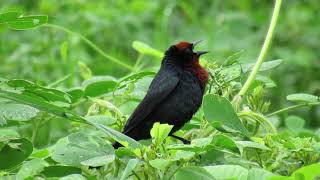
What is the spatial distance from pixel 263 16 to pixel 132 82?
3633 mm

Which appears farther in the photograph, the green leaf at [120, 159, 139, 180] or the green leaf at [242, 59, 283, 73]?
the green leaf at [242, 59, 283, 73]

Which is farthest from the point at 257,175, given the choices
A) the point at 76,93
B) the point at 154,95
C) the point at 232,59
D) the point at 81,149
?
the point at 154,95

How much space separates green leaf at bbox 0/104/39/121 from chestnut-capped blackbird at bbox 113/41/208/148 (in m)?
0.66

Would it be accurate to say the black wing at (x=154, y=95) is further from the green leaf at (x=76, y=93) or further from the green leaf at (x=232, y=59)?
the green leaf at (x=232, y=59)

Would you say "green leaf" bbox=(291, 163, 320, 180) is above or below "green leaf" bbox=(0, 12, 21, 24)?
below

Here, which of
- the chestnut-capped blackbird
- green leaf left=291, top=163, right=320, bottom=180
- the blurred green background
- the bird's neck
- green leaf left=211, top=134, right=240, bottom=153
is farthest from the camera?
the blurred green background

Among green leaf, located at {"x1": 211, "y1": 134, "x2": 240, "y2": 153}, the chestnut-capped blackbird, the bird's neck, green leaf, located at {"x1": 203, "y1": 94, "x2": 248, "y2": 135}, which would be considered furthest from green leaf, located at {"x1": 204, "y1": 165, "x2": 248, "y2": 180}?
the bird's neck

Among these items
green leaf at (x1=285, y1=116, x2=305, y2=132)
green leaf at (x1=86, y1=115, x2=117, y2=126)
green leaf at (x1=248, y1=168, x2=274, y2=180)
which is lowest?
green leaf at (x1=285, y1=116, x2=305, y2=132)

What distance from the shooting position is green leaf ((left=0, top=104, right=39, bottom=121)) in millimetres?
2531

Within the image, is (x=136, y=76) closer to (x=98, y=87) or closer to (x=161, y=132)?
(x=98, y=87)

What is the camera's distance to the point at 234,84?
3.02 m

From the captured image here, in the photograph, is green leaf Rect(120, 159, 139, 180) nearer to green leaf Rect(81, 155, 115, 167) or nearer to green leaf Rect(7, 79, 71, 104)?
green leaf Rect(81, 155, 115, 167)

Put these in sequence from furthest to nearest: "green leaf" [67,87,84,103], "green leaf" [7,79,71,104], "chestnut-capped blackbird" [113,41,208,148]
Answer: "chestnut-capped blackbird" [113,41,208,148] < "green leaf" [67,87,84,103] < "green leaf" [7,79,71,104]

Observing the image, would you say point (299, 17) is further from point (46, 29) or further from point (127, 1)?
point (46, 29)
